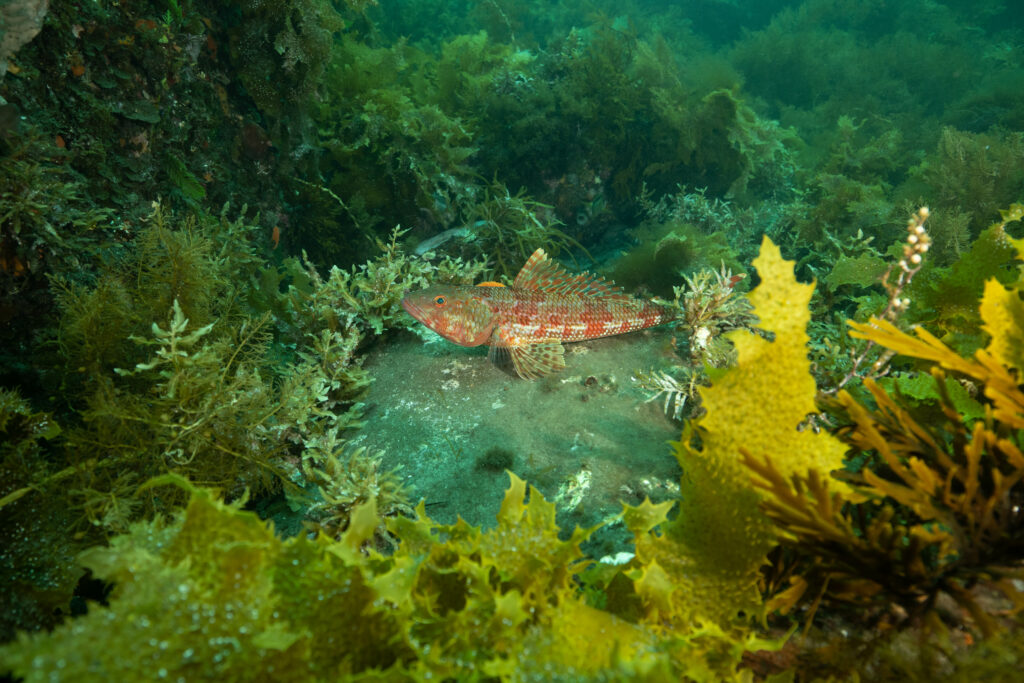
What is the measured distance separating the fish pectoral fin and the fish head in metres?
0.35

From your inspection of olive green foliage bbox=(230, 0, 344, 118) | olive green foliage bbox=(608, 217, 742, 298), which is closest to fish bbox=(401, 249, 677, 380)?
olive green foliage bbox=(608, 217, 742, 298)

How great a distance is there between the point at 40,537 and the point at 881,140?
42.9 ft

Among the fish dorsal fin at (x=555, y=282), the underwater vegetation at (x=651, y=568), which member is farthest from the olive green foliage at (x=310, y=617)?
the fish dorsal fin at (x=555, y=282)

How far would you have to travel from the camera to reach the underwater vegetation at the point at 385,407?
1.33 metres

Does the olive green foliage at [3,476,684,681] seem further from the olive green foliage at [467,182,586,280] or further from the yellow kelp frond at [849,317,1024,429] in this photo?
the olive green foliage at [467,182,586,280]

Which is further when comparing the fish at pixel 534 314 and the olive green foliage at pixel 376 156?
the olive green foliage at pixel 376 156

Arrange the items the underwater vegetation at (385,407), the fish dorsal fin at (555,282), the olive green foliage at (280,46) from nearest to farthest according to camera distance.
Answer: the underwater vegetation at (385,407), the fish dorsal fin at (555,282), the olive green foliage at (280,46)

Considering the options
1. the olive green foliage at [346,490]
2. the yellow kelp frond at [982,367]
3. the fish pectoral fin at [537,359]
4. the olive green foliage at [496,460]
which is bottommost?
the olive green foliage at [496,460]

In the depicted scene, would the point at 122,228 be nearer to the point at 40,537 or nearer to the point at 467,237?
the point at 40,537

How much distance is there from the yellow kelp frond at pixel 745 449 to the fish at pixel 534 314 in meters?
2.34

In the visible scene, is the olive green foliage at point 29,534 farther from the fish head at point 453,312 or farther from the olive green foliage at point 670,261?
the olive green foliage at point 670,261

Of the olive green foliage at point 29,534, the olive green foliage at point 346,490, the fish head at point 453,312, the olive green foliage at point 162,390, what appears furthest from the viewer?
the fish head at point 453,312

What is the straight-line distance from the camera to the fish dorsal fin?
174 inches

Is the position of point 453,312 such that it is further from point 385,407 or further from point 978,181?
point 978,181
